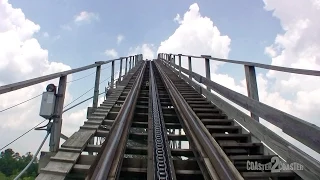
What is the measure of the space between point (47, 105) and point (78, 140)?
762 mm

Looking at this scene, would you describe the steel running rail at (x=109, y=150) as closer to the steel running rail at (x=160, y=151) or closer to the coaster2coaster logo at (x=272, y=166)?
the steel running rail at (x=160, y=151)

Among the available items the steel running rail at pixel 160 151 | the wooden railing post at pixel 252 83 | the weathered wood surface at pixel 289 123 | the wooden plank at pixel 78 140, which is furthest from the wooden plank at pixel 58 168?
the wooden railing post at pixel 252 83

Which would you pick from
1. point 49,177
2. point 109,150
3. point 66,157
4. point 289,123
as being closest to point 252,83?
point 289,123

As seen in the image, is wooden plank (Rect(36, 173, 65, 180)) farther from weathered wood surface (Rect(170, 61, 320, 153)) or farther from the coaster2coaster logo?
weathered wood surface (Rect(170, 61, 320, 153))

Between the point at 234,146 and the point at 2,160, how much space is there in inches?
3320

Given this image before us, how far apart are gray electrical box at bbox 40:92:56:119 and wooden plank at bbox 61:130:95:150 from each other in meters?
0.54

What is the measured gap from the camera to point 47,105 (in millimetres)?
3102

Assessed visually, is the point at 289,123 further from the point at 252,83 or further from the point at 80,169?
the point at 80,169

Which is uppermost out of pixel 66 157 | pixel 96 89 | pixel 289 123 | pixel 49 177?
pixel 96 89

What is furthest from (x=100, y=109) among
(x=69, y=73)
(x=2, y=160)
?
(x=2, y=160)

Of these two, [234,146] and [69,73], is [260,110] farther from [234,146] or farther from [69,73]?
[69,73]

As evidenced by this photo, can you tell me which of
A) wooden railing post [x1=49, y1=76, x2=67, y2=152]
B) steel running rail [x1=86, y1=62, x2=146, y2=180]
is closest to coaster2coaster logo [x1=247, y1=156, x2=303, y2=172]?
steel running rail [x1=86, y1=62, x2=146, y2=180]

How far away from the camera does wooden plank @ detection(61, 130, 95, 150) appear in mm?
3368

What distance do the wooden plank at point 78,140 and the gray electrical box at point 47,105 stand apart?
1.78 feet
